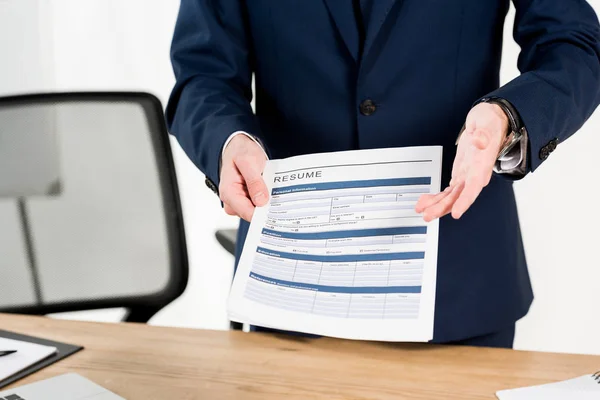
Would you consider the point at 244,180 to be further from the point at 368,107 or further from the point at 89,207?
the point at 89,207

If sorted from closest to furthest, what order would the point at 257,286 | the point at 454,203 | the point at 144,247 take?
the point at 454,203, the point at 257,286, the point at 144,247

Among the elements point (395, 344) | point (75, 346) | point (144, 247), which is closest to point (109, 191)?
point (144, 247)

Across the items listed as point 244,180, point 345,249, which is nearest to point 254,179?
point 244,180

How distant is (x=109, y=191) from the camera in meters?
1.34

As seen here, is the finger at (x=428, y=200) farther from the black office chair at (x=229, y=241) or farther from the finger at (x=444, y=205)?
the black office chair at (x=229, y=241)

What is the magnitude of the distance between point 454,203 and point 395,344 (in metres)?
0.26

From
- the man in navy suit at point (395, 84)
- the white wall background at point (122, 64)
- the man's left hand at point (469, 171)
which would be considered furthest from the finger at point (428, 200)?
the white wall background at point (122, 64)

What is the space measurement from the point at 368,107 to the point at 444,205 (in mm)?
320

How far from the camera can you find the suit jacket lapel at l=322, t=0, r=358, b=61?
97 cm

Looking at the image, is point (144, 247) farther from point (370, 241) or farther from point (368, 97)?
point (370, 241)

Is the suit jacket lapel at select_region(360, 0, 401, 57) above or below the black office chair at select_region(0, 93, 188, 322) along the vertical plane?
above

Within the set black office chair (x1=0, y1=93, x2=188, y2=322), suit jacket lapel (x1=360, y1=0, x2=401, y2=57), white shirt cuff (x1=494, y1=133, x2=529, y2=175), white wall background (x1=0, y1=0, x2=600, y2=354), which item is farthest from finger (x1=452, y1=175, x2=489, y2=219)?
white wall background (x1=0, y1=0, x2=600, y2=354)

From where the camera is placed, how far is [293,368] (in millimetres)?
813

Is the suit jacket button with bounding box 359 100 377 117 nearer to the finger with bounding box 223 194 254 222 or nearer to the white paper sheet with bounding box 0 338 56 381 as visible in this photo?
the finger with bounding box 223 194 254 222
